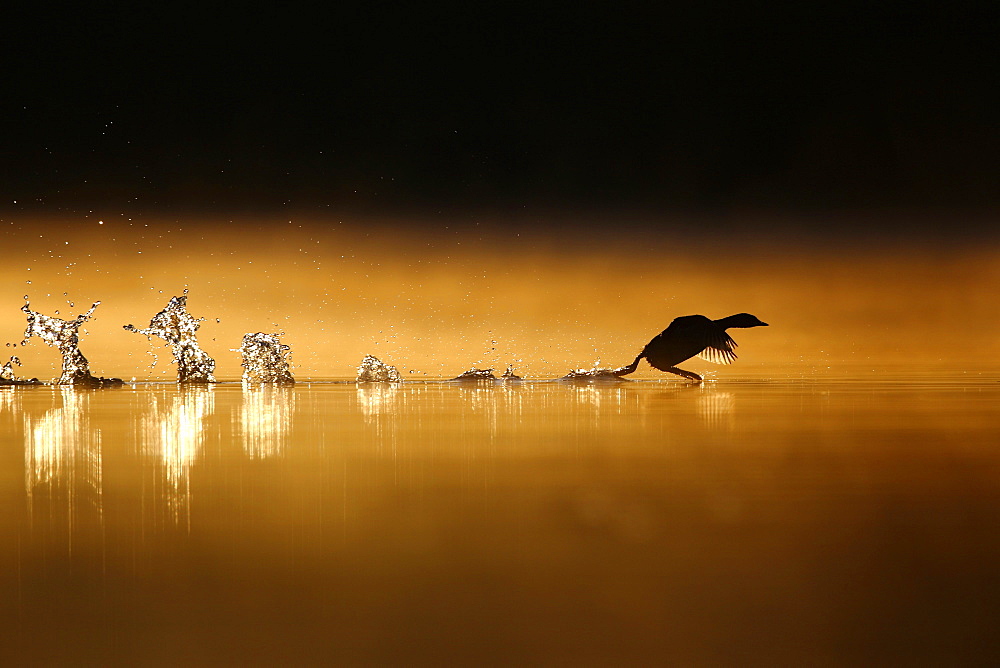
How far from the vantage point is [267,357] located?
10.5m

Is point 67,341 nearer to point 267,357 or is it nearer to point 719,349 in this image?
point 267,357

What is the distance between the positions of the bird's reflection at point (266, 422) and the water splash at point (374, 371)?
2.48m

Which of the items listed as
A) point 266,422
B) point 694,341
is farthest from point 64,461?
point 694,341

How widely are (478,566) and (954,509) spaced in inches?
52.6

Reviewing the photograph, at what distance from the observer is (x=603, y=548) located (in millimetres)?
1839

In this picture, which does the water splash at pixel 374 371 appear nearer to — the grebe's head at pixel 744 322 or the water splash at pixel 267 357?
the water splash at pixel 267 357

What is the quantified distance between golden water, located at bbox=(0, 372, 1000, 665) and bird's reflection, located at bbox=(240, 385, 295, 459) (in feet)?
0.17

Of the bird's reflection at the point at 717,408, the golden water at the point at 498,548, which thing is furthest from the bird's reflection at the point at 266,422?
the bird's reflection at the point at 717,408

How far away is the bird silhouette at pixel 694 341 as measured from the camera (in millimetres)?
9234

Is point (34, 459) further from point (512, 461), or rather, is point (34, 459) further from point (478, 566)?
point (478, 566)

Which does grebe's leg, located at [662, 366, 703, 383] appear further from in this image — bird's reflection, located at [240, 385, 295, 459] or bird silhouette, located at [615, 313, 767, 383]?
bird's reflection, located at [240, 385, 295, 459]

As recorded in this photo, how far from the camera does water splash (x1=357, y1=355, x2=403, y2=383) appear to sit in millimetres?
10797

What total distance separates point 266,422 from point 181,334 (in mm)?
5654

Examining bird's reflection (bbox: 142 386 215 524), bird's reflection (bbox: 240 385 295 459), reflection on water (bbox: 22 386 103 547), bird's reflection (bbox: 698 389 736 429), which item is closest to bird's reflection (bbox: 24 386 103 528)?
reflection on water (bbox: 22 386 103 547)
